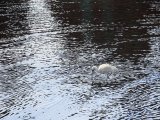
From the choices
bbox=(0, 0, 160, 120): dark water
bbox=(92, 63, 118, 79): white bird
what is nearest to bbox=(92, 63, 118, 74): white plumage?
bbox=(92, 63, 118, 79): white bird

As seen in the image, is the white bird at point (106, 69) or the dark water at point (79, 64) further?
the white bird at point (106, 69)

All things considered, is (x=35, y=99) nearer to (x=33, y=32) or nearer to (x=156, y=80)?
(x=156, y=80)

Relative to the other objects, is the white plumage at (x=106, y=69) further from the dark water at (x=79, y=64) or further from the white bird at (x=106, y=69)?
the dark water at (x=79, y=64)

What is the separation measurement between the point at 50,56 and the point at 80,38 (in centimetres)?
350

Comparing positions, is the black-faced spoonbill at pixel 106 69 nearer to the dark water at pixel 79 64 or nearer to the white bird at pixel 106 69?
the white bird at pixel 106 69

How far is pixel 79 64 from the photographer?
637 inches

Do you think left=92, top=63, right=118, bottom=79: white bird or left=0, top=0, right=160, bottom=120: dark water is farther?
left=92, top=63, right=118, bottom=79: white bird

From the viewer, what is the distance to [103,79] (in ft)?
46.7

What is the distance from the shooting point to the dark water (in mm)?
11969

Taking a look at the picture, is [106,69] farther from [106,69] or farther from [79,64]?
[79,64]

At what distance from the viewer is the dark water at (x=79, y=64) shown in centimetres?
1197

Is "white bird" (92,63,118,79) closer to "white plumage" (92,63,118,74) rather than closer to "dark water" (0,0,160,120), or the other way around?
"white plumage" (92,63,118,74)

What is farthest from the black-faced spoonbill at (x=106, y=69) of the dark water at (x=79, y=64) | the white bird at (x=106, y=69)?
the dark water at (x=79, y=64)

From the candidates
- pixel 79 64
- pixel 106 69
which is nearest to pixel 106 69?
pixel 106 69
